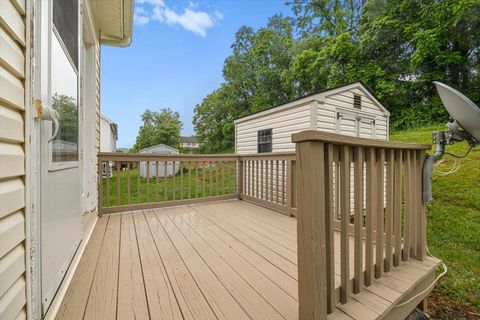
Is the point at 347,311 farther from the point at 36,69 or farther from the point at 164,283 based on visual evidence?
the point at 36,69

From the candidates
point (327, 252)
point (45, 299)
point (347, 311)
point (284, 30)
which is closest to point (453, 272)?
point (347, 311)

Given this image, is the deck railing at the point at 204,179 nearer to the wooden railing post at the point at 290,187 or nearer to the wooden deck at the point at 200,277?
the wooden railing post at the point at 290,187

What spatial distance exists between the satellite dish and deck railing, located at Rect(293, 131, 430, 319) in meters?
0.28

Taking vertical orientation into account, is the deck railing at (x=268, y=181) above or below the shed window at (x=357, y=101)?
below

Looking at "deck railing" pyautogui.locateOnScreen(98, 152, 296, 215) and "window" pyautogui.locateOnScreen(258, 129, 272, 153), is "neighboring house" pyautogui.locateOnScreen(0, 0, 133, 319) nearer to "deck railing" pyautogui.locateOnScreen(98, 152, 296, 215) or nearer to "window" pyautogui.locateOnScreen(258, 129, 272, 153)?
"deck railing" pyautogui.locateOnScreen(98, 152, 296, 215)

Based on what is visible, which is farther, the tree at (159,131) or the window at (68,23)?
the tree at (159,131)

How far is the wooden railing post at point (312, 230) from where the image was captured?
103cm

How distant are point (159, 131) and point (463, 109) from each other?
84.3 feet

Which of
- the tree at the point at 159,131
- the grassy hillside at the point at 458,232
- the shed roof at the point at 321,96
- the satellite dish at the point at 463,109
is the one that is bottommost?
the grassy hillside at the point at 458,232

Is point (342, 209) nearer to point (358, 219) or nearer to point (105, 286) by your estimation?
point (358, 219)

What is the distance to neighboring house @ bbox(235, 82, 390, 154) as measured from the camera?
5.32m

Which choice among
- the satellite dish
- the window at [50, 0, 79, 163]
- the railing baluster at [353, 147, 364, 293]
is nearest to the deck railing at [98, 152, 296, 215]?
the window at [50, 0, 79, 163]

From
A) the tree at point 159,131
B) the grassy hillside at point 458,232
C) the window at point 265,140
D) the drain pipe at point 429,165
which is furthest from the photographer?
the tree at point 159,131

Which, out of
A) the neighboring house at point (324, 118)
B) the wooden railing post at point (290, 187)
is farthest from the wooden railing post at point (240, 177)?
the neighboring house at point (324, 118)
